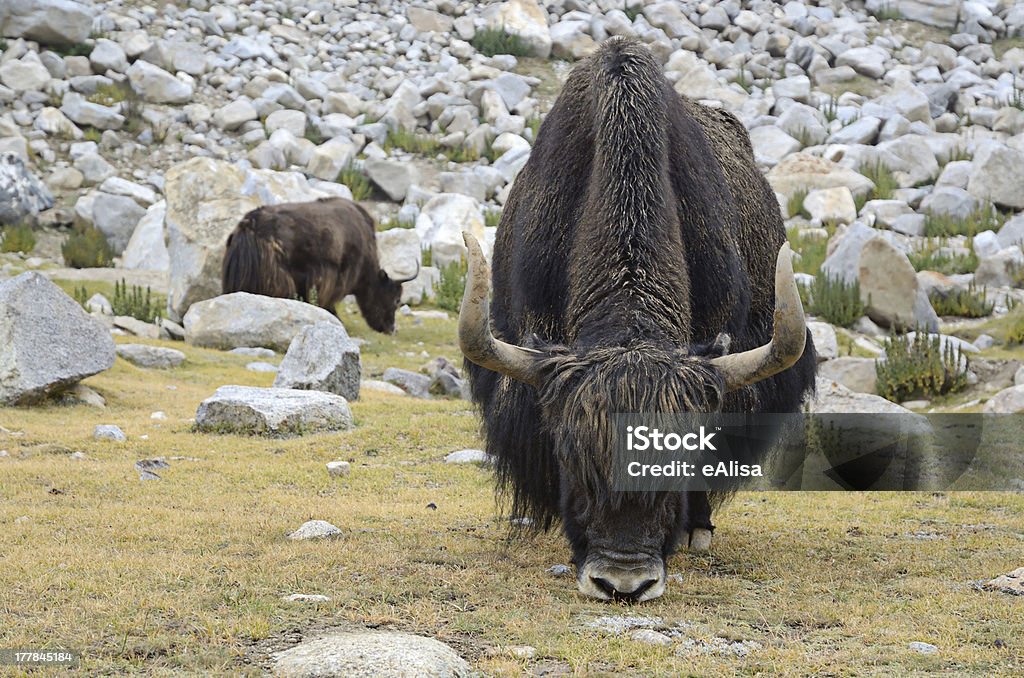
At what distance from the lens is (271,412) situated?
8039mm

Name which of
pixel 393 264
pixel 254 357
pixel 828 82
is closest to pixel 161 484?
pixel 254 357

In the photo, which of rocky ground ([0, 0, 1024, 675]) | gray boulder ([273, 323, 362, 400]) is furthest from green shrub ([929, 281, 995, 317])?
gray boulder ([273, 323, 362, 400])

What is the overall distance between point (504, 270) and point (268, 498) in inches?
68.8

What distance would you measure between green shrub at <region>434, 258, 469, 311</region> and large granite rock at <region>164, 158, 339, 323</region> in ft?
9.07

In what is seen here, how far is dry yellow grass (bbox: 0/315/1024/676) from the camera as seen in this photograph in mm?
3576

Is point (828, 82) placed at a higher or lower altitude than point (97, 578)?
higher

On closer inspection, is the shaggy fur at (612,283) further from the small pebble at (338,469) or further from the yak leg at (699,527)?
the small pebble at (338,469)

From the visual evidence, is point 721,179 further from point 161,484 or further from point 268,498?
point 161,484

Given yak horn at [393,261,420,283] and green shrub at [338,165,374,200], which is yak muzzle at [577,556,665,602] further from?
green shrub at [338,165,374,200]

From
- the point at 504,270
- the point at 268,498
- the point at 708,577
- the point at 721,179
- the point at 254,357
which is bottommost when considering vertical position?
the point at 254,357

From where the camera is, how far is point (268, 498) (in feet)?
20.3

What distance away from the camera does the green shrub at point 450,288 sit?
16.8m

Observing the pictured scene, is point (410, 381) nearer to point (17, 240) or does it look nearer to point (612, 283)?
point (612, 283)

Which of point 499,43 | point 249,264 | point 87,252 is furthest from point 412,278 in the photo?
point 499,43
